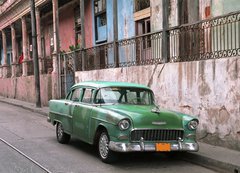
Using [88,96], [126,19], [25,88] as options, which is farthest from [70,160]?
[25,88]

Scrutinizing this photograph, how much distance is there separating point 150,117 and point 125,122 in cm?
51

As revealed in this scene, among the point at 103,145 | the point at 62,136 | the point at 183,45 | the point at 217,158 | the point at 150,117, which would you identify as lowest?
the point at 217,158

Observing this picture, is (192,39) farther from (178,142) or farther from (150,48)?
(178,142)

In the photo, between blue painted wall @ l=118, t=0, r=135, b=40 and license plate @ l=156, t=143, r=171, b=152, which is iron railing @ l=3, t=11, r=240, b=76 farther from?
license plate @ l=156, t=143, r=171, b=152

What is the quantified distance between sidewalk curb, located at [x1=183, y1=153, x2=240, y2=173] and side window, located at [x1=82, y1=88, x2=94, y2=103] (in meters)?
2.42

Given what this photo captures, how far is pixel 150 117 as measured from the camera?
8.52m

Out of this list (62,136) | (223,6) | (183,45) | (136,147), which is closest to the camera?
(136,147)

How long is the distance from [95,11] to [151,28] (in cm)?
677

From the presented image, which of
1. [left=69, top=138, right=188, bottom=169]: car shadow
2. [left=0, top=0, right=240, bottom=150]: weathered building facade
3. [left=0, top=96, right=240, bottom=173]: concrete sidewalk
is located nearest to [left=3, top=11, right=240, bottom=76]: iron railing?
[left=0, top=0, right=240, bottom=150]: weathered building facade

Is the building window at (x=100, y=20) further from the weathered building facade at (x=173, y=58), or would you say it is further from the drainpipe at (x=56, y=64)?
the drainpipe at (x=56, y=64)

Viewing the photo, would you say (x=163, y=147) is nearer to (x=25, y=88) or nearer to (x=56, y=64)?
(x=56, y=64)

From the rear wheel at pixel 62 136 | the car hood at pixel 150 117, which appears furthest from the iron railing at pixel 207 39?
the rear wheel at pixel 62 136

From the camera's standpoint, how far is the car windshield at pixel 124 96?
9.61 m

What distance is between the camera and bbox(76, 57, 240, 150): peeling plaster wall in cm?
968
